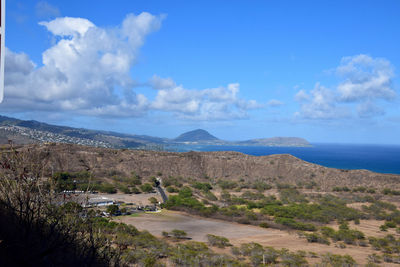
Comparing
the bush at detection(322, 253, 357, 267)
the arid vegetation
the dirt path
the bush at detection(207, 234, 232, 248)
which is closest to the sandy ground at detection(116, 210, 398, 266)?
the dirt path

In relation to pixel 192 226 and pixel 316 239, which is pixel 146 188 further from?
pixel 316 239

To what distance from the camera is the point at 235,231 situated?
1008 inches

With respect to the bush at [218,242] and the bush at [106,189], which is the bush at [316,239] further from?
the bush at [106,189]

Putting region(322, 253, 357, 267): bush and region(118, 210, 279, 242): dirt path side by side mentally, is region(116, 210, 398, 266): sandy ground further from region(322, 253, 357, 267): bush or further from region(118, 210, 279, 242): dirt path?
region(322, 253, 357, 267): bush

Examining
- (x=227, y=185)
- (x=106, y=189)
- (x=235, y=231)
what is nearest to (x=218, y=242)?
(x=235, y=231)

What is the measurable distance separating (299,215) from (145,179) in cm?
2769

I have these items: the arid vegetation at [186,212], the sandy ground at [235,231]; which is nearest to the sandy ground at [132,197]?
the arid vegetation at [186,212]

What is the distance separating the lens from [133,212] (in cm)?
2997

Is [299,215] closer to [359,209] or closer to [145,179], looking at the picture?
[359,209]

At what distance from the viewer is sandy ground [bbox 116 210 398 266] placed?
2081 cm

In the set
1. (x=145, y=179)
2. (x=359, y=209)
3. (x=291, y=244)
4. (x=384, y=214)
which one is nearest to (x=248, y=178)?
(x=145, y=179)

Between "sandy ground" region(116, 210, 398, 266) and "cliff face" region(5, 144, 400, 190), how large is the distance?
2313 cm

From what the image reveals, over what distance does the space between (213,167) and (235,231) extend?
36477 mm

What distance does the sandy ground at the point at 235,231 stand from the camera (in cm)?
2081
